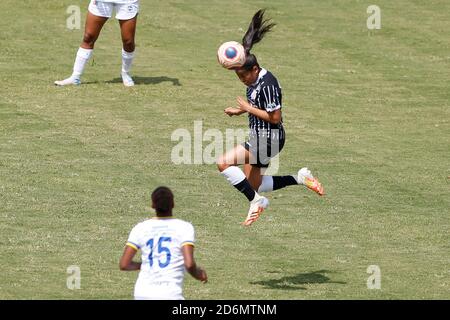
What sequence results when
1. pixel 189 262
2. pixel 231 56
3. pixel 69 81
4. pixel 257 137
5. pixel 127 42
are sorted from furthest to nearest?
1. pixel 69 81
2. pixel 127 42
3. pixel 257 137
4. pixel 231 56
5. pixel 189 262

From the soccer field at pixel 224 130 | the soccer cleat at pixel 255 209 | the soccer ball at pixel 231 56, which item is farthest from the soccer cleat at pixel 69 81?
the soccer ball at pixel 231 56

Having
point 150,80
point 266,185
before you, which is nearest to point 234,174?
point 266,185

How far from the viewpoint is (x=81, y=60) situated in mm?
27516

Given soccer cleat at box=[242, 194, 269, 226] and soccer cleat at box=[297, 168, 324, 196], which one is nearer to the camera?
soccer cleat at box=[242, 194, 269, 226]

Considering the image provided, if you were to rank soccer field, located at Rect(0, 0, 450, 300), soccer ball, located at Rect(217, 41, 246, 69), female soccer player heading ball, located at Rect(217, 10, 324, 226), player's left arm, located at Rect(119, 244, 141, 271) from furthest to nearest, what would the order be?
soccer field, located at Rect(0, 0, 450, 300), female soccer player heading ball, located at Rect(217, 10, 324, 226), soccer ball, located at Rect(217, 41, 246, 69), player's left arm, located at Rect(119, 244, 141, 271)

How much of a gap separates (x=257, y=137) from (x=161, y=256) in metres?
5.07

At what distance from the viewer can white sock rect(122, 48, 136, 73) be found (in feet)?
89.9

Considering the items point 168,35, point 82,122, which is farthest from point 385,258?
point 168,35

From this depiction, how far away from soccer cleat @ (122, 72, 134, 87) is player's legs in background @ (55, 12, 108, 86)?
98 centimetres

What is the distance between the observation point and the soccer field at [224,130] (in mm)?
17984

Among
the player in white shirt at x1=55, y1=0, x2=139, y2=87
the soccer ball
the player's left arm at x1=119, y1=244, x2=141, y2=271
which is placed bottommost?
the player in white shirt at x1=55, y1=0, x2=139, y2=87

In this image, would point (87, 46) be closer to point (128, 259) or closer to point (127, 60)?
point (127, 60)

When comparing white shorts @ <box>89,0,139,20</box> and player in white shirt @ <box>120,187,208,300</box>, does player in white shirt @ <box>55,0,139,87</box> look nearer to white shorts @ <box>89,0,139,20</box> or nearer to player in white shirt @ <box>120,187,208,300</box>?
white shorts @ <box>89,0,139,20</box>

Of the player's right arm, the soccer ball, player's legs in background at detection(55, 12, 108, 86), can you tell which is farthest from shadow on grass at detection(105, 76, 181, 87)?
the player's right arm
